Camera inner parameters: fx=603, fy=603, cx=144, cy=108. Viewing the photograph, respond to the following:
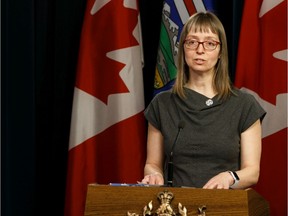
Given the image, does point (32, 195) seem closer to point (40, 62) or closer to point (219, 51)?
point (40, 62)

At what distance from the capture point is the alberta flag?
324 centimetres

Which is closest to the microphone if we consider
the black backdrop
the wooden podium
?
the wooden podium

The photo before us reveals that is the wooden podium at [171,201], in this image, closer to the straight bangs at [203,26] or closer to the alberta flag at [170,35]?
the straight bangs at [203,26]

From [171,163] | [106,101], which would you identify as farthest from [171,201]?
[106,101]

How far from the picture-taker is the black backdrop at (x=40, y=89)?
3.46 metres

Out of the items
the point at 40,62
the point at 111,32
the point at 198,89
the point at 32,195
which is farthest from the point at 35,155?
the point at 198,89

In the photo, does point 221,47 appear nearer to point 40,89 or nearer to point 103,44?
point 103,44

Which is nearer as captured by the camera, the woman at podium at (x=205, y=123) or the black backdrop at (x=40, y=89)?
the woman at podium at (x=205, y=123)

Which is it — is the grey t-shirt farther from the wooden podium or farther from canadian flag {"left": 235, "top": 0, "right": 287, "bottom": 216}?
canadian flag {"left": 235, "top": 0, "right": 287, "bottom": 216}

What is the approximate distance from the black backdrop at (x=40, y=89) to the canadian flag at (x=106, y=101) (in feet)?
0.82

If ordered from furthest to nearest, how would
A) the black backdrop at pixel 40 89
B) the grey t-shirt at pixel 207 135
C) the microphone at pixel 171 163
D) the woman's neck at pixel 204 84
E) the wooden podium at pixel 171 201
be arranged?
1. the black backdrop at pixel 40 89
2. the woman's neck at pixel 204 84
3. the grey t-shirt at pixel 207 135
4. the microphone at pixel 171 163
5. the wooden podium at pixel 171 201

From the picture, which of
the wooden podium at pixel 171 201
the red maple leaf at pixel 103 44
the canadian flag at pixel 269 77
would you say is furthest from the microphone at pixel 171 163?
the red maple leaf at pixel 103 44

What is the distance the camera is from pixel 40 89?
3637mm

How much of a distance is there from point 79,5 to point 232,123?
63.6 inches
